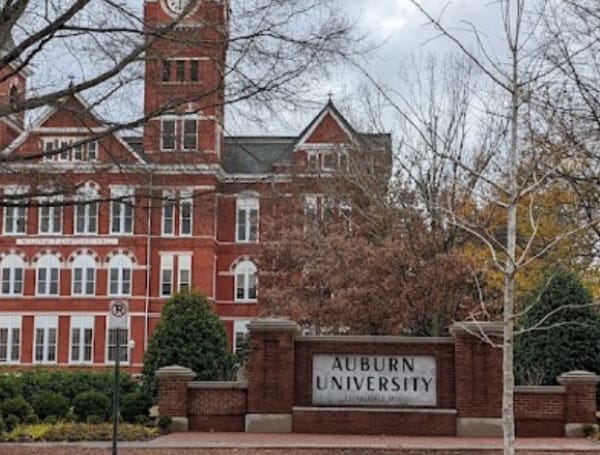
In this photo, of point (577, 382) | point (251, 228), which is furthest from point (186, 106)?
point (251, 228)

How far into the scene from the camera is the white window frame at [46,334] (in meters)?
59.1

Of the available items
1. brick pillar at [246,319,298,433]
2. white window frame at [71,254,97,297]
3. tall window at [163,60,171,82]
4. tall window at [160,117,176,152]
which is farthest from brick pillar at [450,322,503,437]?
white window frame at [71,254,97,297]

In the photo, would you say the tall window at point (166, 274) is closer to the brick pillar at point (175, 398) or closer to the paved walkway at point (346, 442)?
the brick pillar at point (175, 398)

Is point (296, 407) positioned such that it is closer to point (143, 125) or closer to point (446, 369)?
point (446, 369)

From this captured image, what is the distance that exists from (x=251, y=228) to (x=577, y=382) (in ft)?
133

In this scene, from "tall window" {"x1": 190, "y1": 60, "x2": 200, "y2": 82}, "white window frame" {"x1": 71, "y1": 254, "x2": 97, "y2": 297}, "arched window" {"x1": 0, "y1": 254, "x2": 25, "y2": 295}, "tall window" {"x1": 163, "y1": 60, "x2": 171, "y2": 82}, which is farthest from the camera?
"arched window" {"x1": 0, "y1": 254, "x2": 25, "y2": 295}

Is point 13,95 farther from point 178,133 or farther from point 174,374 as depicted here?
point 174,374

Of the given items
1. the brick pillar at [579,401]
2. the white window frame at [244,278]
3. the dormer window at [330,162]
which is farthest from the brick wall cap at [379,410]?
the white window frame at [244,278]

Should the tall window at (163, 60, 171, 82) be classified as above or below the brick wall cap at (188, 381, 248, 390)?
above

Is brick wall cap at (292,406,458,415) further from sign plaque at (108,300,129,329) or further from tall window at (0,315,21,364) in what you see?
tall window at (0,315,21,364)

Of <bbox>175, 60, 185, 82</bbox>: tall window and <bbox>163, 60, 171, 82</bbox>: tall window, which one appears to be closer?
<bbox>163, 60, 171, 82</bbox>: tall window

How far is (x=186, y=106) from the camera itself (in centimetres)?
1395

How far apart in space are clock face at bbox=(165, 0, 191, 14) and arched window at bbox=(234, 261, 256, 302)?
1768 inches

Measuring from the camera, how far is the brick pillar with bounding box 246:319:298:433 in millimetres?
21406
